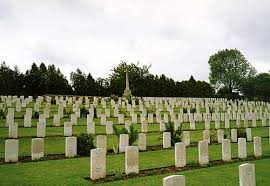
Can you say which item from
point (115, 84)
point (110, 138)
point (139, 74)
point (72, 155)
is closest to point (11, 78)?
point (115, 84)

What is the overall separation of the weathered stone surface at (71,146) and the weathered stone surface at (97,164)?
2.57m

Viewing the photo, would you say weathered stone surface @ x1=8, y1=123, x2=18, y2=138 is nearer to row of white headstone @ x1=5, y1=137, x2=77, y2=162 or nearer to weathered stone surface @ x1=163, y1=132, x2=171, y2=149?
row of white headstone @ x1=5, y1=137, x2=77, y2=162

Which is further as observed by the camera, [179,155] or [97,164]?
[179,155]

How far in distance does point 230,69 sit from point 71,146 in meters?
56.7

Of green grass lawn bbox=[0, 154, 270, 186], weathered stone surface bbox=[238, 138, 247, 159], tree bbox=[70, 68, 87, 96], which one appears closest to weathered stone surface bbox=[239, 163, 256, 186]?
green grass lawn bbox=[0, 154, 270, 186]

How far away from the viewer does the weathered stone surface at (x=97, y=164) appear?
28.1 feet

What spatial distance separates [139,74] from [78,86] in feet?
31.6

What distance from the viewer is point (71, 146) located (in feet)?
36.5

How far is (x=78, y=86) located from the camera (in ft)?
179

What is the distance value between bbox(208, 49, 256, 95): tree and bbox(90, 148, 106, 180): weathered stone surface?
187 feet

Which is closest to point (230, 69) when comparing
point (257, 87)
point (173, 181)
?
point (257, 87)

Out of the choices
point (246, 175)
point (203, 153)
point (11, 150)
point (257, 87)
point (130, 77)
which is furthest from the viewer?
point (257, 87)

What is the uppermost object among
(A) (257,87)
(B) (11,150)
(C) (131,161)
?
(A) (257,87)

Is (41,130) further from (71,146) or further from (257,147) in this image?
(257,147)
